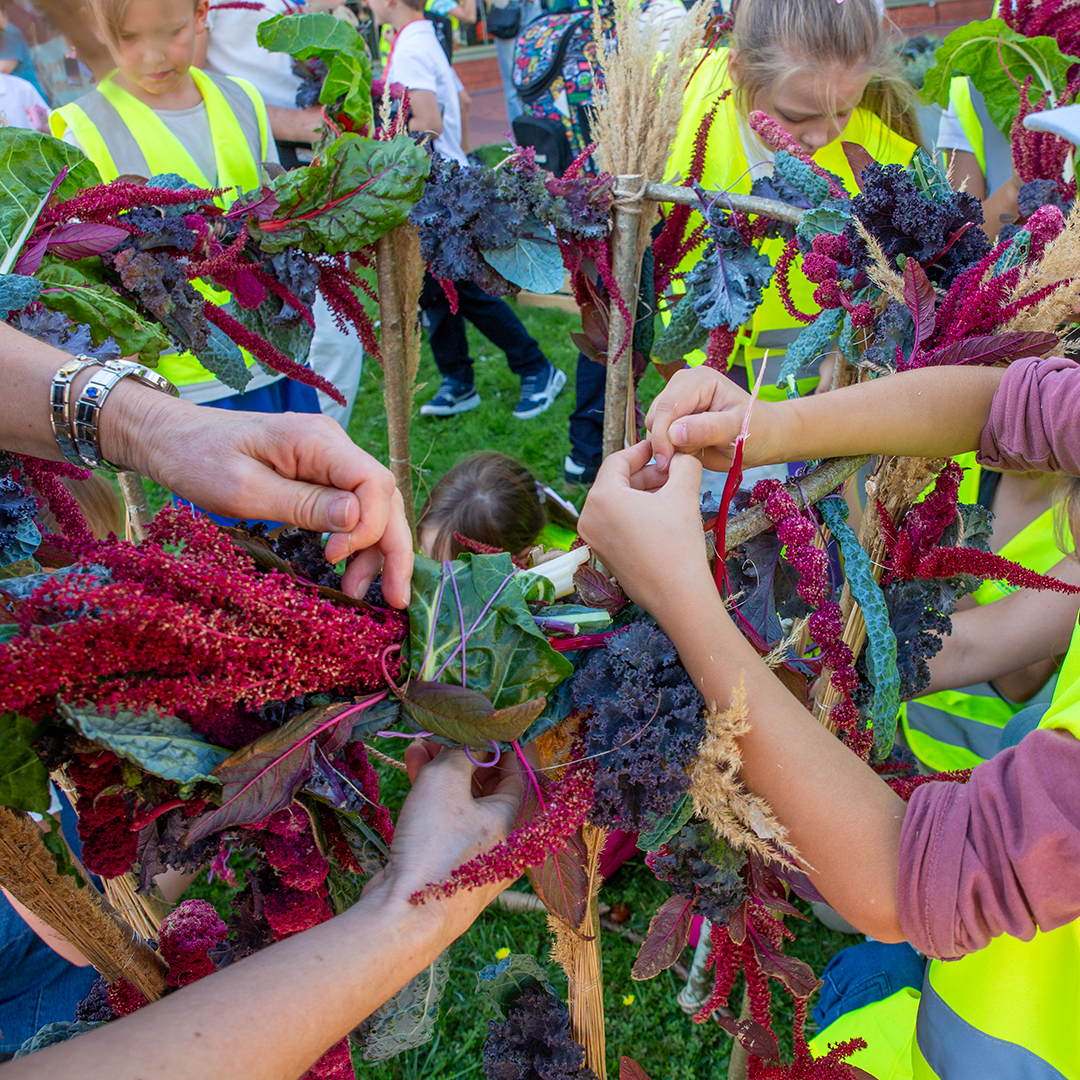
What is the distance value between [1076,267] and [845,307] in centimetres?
33

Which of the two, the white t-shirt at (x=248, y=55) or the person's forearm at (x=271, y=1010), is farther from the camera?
the white t-shirt at (x=248, y=55)

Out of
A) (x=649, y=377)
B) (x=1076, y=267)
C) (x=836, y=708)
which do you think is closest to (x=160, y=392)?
(x=836, y=708)

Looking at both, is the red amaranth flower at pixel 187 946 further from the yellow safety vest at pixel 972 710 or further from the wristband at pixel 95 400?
the yellow safety vest at pixel 972 710

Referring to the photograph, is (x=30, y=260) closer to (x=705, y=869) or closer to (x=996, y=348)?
(x=705, y=869)

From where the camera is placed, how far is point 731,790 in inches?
32.7

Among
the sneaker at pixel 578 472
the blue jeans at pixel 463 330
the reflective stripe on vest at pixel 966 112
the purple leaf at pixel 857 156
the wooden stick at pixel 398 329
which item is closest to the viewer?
the purple leaf at pixel 857 156

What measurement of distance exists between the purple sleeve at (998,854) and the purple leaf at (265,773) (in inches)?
24.8

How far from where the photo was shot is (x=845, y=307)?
1.22m

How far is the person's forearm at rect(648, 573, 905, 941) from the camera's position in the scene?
82cm

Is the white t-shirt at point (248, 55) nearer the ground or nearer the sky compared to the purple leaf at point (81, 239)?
nearer the sky

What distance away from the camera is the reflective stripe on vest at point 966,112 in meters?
2.29

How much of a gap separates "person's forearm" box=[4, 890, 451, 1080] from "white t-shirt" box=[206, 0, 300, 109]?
2840mm

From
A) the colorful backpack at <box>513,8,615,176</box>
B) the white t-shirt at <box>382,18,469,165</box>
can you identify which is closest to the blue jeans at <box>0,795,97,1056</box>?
the white t-shirt at <box>382,18,469,165</box>

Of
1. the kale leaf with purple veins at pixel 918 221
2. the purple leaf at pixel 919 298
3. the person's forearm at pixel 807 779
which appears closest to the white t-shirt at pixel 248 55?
the kale leaf with purple veins at pixel 918 221
